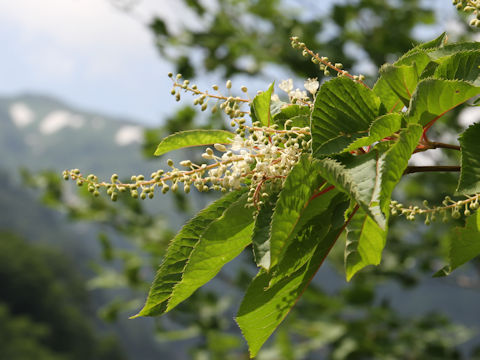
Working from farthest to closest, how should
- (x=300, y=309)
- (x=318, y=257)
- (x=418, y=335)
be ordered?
(x=300, y=309) → (x=418, y=335) → (x=318, y=257)

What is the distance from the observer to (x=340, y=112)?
2.88ft

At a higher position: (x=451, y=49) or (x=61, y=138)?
(x=61, y=138)

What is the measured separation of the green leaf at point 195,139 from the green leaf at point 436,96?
0.40 m

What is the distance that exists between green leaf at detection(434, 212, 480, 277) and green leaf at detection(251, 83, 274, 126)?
453 millimetres

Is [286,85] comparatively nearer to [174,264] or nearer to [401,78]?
[401,78]

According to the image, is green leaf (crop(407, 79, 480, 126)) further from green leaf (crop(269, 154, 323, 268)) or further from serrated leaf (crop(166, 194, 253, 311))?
serrated leaf (crop(166, 194, 253, 311))

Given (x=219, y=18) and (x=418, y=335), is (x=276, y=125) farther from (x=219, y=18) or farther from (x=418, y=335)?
(x=219, y=18)

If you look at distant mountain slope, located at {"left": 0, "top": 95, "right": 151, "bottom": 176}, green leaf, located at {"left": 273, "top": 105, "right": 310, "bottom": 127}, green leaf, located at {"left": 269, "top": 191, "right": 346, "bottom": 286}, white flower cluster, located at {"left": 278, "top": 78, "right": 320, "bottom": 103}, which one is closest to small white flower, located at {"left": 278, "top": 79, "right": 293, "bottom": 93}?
white flower cluster, located at {"left": 278, "top": 78, "right": 320, "bottom": 103}

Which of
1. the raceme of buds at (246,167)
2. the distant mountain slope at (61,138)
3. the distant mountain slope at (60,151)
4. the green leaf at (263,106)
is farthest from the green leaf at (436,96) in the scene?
the distant mountain slope at (61,138)

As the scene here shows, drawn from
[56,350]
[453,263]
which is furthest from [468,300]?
[453,263]

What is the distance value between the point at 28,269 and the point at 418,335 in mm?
48049

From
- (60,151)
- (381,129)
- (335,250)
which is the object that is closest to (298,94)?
(381,129)

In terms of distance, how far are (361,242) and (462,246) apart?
27 centimetres

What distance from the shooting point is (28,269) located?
4766 cm
